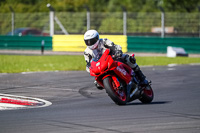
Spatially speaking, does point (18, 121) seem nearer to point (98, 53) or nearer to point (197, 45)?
point (98, 53)

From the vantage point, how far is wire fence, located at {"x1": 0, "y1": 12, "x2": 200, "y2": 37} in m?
29.0

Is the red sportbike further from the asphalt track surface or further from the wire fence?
the wire fence

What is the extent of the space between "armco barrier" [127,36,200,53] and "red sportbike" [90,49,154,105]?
19.5 m

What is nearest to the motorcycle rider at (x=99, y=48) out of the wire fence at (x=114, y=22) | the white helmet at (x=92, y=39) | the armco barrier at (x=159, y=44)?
the white helmet at (x=92, y=39)

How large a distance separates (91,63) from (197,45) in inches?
815

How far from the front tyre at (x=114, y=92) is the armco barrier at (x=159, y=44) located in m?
19.9

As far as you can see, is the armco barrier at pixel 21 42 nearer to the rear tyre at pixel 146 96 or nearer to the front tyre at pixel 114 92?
the rear tyre at pixel 146 96

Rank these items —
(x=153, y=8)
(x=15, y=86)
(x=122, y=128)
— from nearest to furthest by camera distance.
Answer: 1. (x=122, y=128)
2. (x=15, y=86)
3. (x=153, y=8)

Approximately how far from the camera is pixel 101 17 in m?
30.1

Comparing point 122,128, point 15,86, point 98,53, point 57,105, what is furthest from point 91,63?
point 15,86

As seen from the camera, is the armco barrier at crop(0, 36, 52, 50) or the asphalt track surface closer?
the asphalt track surface

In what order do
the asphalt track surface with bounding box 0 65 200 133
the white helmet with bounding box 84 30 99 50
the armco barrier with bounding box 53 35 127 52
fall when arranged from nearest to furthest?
the asphalt track surface with bounding box 0 65 200 133, the white helmet with bounding box 84 30 99 50, the armco barrier with bounding box 53 35 127 52

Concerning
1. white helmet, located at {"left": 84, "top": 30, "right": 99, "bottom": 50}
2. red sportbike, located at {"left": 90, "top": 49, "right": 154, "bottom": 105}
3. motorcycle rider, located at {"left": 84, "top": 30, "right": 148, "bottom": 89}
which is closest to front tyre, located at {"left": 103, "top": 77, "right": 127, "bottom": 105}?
red sportbike, located at {"left": 90, "top": 49, "right": 154, "bottom": 105}

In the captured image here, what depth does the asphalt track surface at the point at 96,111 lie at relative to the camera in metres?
6.68
